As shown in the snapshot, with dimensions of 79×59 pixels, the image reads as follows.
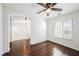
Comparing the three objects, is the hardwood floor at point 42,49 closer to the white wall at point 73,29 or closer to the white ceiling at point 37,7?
the white wall at point 73,29

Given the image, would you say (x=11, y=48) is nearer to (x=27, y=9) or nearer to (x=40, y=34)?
(x=40, y=34)

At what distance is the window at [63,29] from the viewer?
1.38m

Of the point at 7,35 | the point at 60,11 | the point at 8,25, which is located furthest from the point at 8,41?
the point at 60,11

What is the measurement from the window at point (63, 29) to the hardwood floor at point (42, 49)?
19 centimetres

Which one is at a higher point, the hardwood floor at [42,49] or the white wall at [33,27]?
the white wall at [33,27]

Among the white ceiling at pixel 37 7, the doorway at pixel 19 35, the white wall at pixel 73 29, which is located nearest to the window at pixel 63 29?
the white wall at pixel 73 29

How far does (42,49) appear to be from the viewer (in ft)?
4.77

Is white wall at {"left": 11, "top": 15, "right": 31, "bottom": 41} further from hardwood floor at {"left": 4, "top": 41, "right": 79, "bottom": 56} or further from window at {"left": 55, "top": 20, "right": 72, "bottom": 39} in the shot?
window at {"left": 55, "top": 20, "right": 72, "bottom": 39}

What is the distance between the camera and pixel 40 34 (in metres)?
1.53

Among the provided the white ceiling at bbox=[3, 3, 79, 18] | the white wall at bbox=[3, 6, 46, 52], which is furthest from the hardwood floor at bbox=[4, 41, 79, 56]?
the white ceiling at bbox=[3, 3, 79, 18]

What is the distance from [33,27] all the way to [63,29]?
551 millimetres

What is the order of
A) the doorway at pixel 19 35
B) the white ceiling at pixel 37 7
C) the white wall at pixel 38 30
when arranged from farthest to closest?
the white wall at pixel 38 30
the doorway at pixel 19 35
the white ceiling at pixel 37 7

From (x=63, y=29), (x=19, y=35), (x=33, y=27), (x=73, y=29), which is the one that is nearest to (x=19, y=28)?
(x=19, y=35)

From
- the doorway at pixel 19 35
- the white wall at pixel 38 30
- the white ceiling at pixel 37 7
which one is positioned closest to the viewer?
the white ceiling at pixel 37 7
